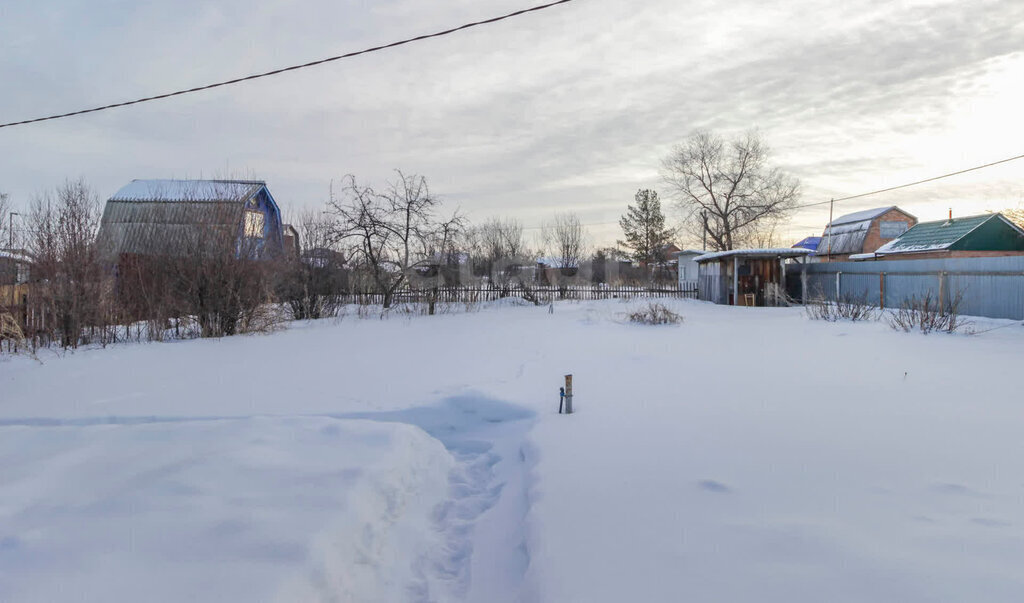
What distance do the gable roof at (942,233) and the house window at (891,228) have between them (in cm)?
1009

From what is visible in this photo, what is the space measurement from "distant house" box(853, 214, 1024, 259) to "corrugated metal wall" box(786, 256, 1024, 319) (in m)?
8.25

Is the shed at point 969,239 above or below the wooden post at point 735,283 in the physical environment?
above

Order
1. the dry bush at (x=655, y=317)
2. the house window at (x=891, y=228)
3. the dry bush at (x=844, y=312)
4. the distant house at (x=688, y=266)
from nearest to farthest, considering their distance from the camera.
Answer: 1. the dry bush at (x=844, y=312)
2. the dry bush at (x=655, y=317)
3. the distant house at (x=688, y=266)
4. the house window at (x=891, y=228)

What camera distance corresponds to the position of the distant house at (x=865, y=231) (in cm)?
3747

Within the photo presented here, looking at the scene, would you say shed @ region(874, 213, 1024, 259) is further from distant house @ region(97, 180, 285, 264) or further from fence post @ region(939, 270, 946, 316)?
distant house @ region(97, 180, 285, 264)

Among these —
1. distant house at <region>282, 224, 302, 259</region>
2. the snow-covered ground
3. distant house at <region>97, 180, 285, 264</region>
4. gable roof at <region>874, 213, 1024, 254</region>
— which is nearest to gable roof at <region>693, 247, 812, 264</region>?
gable roof at <region>874, 213, 1024, 254</region>

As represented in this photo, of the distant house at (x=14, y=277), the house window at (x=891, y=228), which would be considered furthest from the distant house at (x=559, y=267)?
the distant house at (x=14, y=277)

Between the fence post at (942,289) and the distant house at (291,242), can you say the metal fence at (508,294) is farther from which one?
the fence post at (942,289)

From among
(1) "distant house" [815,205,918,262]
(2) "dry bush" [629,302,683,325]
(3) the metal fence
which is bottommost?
(2) "dry bush" [629,302,683,325]

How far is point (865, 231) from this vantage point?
123 feet

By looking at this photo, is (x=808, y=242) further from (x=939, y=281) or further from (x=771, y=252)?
(x=939, y=281)

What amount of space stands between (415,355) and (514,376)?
8.98 ft

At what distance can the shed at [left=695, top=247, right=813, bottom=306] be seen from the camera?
21.7 meters

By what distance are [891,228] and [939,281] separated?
26857 millimetres
